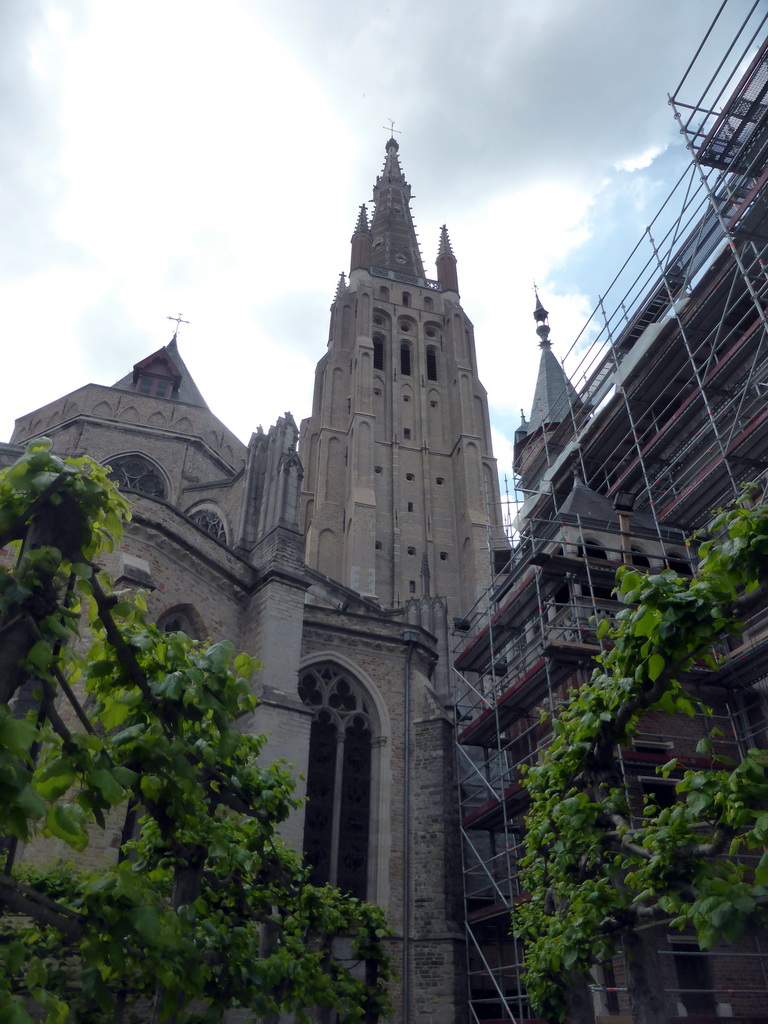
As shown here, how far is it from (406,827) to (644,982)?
420 inches

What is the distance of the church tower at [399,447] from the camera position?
3709 centimetres

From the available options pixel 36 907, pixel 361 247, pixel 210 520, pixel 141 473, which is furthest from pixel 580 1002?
pixel 361 247

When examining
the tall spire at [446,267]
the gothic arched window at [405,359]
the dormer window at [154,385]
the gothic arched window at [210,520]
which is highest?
the tall spire at [446,267]

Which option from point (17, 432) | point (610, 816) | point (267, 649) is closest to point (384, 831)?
point (267, 649)

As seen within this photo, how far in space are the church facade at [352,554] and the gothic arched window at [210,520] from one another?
102mm

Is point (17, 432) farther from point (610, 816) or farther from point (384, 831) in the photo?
point (610, 816)

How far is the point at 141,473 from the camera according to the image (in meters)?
25.3

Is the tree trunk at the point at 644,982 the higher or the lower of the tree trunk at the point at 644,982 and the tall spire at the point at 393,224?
the lower

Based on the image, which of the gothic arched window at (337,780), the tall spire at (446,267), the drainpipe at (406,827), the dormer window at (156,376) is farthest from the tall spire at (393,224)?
the gothic arched window at (337,780)

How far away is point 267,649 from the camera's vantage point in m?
15.2

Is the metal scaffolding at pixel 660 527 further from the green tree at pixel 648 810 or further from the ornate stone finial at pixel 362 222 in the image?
the ornate stone finial at pixel 362 222

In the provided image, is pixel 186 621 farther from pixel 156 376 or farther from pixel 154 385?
pixel 156 376

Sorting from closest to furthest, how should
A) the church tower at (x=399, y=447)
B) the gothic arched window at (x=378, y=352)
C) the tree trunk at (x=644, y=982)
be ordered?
the tree trunk at (x=644, y=982), the church tower at (x=399, y=447), the gothic arched window at (x=378, y=352)

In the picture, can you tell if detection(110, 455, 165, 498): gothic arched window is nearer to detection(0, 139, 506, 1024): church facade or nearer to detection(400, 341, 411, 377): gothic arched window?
detection(0, 139, 506, 1024): church facade
